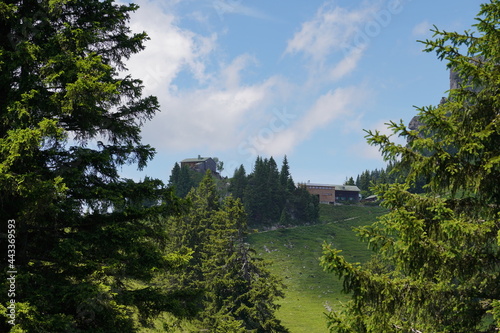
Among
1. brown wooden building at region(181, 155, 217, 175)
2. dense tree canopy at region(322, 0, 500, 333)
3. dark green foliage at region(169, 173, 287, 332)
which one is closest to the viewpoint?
dense tree canopy at region(322, 0, 500, 333)

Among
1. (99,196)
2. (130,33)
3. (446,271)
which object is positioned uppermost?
(130,33)

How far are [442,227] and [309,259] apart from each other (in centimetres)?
6549

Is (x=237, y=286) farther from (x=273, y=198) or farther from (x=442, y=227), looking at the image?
(x=273, y=198)

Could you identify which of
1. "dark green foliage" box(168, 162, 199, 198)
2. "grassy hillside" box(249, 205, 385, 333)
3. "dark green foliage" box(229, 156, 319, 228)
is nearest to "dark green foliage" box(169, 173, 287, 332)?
"grassy hillside" box(249, 205, 385, 333)

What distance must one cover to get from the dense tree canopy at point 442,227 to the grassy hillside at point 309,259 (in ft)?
85.9

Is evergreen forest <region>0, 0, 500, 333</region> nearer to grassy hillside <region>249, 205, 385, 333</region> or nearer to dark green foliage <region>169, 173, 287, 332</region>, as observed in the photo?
dark green foliage <region>169, 173, 287, 332</region>

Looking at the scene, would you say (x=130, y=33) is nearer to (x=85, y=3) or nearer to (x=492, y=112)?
(x=85, y=3)

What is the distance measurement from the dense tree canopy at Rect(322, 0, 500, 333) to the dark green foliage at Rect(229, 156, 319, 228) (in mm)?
84681

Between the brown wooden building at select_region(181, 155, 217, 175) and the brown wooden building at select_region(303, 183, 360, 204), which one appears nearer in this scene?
the brown wooden building at select_region(303, 183, 360, 204)

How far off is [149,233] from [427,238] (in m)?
6.71

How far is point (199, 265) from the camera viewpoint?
37375mm

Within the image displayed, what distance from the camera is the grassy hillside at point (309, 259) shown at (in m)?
46.2

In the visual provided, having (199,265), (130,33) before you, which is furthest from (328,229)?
(130,33)

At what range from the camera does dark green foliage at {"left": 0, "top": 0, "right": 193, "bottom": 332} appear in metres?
7.80
